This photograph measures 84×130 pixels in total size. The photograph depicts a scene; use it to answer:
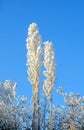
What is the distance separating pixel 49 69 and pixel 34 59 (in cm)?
171

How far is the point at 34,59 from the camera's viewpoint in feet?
133

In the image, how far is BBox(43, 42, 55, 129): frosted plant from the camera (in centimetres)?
3866

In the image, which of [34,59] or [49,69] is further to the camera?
[34,59]

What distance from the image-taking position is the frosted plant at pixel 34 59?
126 feet

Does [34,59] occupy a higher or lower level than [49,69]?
higher

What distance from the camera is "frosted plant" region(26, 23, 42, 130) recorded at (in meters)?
38.5

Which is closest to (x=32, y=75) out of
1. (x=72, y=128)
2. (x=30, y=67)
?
(x=30, y=67)

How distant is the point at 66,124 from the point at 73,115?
0.94m

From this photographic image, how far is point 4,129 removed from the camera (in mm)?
38500

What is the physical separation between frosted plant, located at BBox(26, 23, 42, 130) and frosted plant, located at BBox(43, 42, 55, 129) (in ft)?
1.97

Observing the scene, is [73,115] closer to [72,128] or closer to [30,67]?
[72,128]

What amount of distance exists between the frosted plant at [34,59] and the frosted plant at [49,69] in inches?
23.6

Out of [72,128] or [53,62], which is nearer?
[72,128]

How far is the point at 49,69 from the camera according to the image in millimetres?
40031
